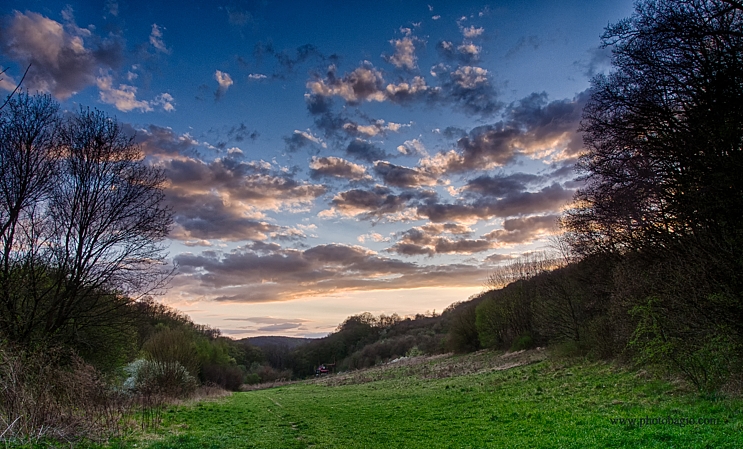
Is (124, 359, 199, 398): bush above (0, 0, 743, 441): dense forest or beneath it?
beneath

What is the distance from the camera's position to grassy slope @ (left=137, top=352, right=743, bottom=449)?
8828mm

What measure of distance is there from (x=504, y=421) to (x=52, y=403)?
494 inches

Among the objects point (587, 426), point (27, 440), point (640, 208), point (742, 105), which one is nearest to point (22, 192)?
point (27, 440)

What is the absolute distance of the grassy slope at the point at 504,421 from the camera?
29.0 feet

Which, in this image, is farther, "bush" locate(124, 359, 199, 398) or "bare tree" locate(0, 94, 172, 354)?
"bush" locate(124, 359, 199, 398)

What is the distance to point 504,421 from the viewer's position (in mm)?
12742

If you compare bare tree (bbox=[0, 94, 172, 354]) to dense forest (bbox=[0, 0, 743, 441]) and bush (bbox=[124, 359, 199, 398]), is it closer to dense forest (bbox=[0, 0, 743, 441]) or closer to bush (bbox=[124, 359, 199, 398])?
dense forest (bbox=[0, 0, 743, 441])

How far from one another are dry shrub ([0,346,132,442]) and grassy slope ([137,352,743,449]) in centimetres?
139

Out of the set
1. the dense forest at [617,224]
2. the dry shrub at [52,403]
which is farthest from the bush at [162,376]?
the dry shrub at [52,403]

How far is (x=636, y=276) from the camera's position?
50.8 feet

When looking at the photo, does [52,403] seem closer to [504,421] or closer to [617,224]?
[504,421]

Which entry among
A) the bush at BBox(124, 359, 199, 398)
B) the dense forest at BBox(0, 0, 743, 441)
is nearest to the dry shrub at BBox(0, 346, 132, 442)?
the dense forest at BBox(0, 0, 743, 441)

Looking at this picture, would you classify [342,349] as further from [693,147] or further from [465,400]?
[693,147]

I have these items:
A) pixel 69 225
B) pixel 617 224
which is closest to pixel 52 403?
pixel 69 225
